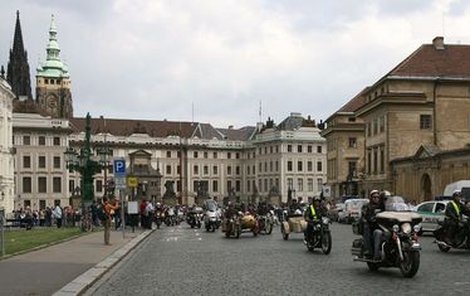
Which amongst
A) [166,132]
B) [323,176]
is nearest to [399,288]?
[323,176]

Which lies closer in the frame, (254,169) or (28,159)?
(28,159)

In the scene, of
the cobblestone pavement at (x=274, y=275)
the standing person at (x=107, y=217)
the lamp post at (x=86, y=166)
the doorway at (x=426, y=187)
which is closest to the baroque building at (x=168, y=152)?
the doorway at (x=426, y=187)

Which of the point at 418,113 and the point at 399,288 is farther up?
the point at 418,113

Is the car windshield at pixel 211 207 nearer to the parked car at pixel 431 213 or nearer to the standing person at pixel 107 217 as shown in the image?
the parked car at pixel 431 213

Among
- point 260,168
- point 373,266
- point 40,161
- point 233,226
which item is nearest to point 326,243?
point 373,266

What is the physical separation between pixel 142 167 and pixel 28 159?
22642mm

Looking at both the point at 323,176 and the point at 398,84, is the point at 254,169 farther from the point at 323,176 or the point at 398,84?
the point at 398,84

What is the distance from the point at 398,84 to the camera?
248 feet

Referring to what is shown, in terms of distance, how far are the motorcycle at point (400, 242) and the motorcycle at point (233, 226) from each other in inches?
730

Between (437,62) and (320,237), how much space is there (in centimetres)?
5702

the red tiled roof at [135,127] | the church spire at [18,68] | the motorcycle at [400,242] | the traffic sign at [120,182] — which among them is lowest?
the motorcycle at [400,242]

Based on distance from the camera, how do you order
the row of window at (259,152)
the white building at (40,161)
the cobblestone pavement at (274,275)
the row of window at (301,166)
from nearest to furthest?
the cobblestone pavement at (274,275)
the white building at (40,161)
the row of window at (301,166)
the row of window at (259,152)

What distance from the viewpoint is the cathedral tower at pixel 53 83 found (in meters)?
184

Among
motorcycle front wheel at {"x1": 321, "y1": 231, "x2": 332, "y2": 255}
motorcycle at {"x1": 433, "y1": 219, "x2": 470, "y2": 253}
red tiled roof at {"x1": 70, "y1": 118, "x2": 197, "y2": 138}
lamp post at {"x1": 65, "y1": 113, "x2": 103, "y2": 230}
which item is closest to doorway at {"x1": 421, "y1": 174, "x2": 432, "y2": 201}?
lamp post at {"x1": 65, "y1": 113, "x2": 103, "y2": 230}
